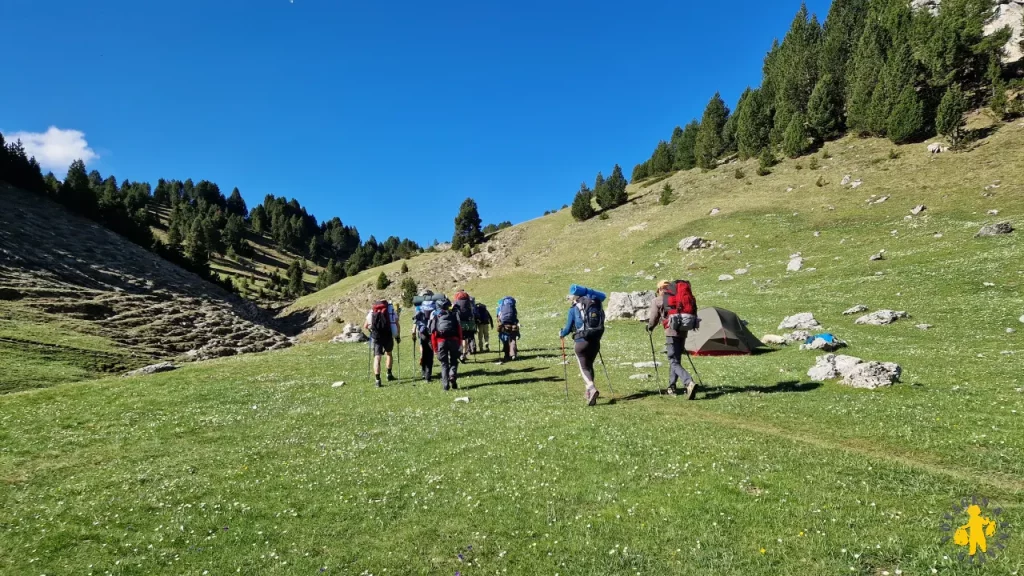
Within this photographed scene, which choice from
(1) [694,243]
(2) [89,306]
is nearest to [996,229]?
(1) [694,243]

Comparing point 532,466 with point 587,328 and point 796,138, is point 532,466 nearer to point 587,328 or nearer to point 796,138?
point 587,328

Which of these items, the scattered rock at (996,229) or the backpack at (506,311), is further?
the scattered rock at (996,229)

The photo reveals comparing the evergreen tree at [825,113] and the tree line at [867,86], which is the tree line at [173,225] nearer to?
the tree line at [867,86]

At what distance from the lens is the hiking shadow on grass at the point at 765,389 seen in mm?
16141

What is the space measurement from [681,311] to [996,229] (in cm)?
4042

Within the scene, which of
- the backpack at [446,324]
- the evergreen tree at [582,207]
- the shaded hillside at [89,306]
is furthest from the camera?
the evergreen tree at [582,207]

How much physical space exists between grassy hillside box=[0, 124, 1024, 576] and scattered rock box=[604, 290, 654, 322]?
39.3ft

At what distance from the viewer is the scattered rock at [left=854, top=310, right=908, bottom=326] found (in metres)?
27.5

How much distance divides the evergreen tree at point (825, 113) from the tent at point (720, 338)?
77504 millimetres

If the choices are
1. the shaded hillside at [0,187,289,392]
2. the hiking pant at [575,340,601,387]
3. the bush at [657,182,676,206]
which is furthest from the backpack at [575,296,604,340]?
the bush at [657,182,676,206]

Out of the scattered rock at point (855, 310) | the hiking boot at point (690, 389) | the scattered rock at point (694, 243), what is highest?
the scattered rock at point (694, 243)

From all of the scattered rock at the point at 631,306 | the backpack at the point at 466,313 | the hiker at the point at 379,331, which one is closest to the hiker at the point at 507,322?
the backpack at the point at 466,313

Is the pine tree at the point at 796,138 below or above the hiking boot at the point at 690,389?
above

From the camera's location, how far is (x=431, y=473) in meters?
10.2
